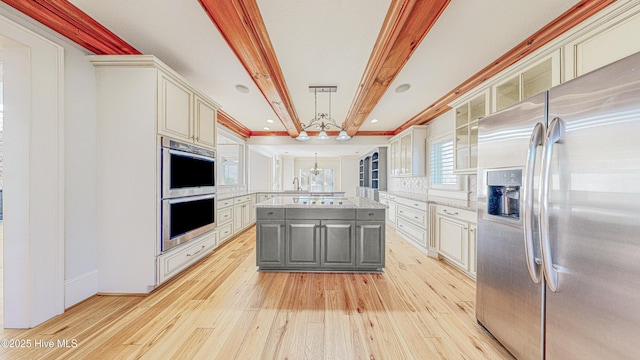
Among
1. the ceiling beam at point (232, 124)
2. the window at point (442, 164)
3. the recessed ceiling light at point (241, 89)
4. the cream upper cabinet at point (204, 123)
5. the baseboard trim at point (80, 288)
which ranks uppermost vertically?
the recessed ceiling light at point (241, 89)

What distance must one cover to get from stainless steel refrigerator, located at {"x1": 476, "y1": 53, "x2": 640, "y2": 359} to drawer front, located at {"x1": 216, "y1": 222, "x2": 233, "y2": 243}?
3549mm

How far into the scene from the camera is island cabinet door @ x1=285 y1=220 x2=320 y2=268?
9.02ft

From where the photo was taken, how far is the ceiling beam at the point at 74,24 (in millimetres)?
1619

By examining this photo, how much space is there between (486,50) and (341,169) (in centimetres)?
801

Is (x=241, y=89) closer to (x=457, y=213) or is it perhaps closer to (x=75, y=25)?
(x=75, y=25)

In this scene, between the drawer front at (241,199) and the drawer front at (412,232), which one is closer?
the drawer front at (412,232)

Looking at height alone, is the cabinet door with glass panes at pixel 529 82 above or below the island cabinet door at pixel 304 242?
above

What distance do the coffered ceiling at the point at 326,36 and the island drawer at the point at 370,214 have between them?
1.55 m

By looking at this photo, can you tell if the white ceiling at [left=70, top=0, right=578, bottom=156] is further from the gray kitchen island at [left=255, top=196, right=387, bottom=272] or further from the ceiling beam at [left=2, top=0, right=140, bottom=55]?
the gray kitchen island at [left=255, top=196, right=387, bottom=272]

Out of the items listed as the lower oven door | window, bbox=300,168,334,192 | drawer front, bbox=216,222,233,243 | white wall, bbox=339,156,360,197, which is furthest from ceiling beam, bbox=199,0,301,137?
window, bbox=300,168,334,192

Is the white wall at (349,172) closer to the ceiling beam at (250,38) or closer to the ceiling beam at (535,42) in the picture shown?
the ceiling beam at (535,42)

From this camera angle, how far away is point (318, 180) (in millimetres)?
11008

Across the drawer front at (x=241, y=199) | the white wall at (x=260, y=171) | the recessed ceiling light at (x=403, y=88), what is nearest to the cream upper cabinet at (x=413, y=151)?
the recessed ceiling light at (x=403, y=88)

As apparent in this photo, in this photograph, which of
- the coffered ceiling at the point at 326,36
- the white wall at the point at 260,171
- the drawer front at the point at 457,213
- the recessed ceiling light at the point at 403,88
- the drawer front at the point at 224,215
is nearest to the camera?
the coffered ceiling at the point at 326,36
